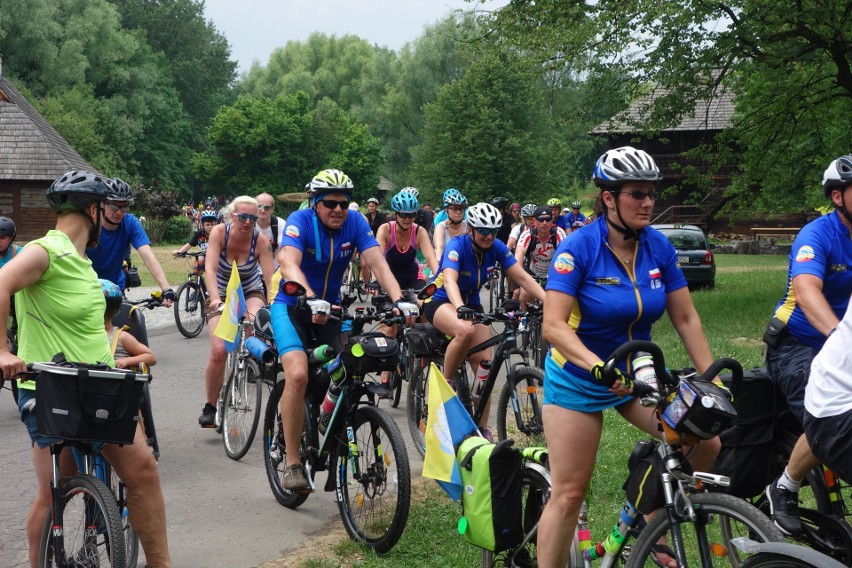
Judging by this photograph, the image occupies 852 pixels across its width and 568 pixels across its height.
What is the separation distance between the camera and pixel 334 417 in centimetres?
592

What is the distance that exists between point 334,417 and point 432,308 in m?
2.37

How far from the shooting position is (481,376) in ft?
25.7

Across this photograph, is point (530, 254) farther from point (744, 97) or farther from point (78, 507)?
point (78, 507)

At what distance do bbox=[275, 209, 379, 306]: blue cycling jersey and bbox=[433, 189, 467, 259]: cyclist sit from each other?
4.86 m

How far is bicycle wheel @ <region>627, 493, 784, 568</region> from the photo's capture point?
132 inches

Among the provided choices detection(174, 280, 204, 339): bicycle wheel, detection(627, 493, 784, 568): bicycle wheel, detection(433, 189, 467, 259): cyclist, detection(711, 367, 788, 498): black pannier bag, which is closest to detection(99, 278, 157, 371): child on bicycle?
detection(711, 367, 788, 498): black pannier bag

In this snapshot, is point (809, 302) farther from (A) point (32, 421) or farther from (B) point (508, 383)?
(A) point (32, 421)

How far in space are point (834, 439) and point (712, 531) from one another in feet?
1.72

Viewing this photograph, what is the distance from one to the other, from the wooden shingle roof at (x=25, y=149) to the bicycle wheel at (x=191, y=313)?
28.6m

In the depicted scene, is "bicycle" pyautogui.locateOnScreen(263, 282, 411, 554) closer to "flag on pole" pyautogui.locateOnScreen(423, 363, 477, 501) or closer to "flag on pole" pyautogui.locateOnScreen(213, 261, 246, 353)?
"flag on pole" pyautogui.locateOnScreen(423, 363, 477, 501)

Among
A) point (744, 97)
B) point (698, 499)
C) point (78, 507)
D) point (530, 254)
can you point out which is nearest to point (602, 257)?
point (698, 499)

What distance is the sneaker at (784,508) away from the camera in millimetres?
4340

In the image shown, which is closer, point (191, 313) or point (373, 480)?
point (373, 480)

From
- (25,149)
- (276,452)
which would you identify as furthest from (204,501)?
(25,149)
